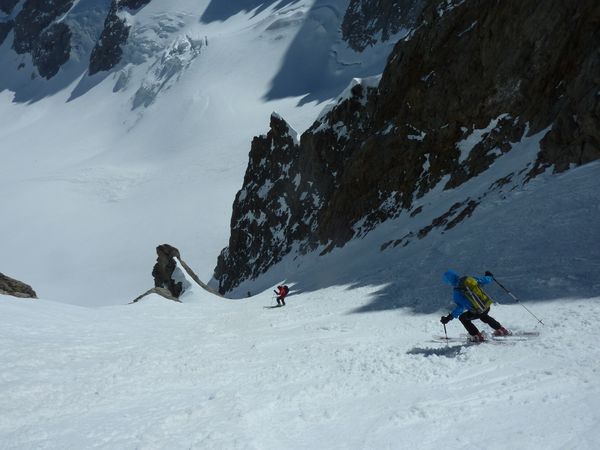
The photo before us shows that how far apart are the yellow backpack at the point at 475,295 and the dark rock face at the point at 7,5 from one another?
730ft

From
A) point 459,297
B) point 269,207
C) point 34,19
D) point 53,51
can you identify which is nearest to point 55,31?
point 53,51

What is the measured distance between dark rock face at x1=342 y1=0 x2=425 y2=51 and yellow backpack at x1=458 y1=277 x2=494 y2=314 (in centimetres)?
9447

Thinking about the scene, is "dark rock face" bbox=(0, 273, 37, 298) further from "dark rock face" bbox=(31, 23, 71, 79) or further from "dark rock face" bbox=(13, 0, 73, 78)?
"dark rock face" bbox=(13, 0, 73, 78)

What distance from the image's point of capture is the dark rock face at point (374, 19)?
314ft

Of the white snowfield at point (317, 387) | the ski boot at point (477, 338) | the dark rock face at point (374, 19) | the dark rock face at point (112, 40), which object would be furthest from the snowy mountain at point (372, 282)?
the dark rock face at point (112, 40)

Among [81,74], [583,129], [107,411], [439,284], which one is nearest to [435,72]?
[583,129]

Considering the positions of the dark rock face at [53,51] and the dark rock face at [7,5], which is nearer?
the dark rock face at [53,51]

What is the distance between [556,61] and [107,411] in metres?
21.9

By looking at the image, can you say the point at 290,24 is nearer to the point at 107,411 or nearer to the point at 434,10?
the point at 434,10

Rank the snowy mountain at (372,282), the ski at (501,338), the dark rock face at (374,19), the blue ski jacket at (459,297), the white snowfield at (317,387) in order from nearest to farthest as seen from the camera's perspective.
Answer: the white snowfield at (317,387), the snowy mountain at (372,282), the ski at (501,338), the blue ski jacket at (459,297), the dark rock face at (374,19)

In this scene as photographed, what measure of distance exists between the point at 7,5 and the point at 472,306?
22596 cm

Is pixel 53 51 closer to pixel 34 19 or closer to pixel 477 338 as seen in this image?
pixel 34 19

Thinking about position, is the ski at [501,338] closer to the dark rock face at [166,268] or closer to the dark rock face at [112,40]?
the dark rock face at [166,268]

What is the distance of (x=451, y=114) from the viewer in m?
26.9
